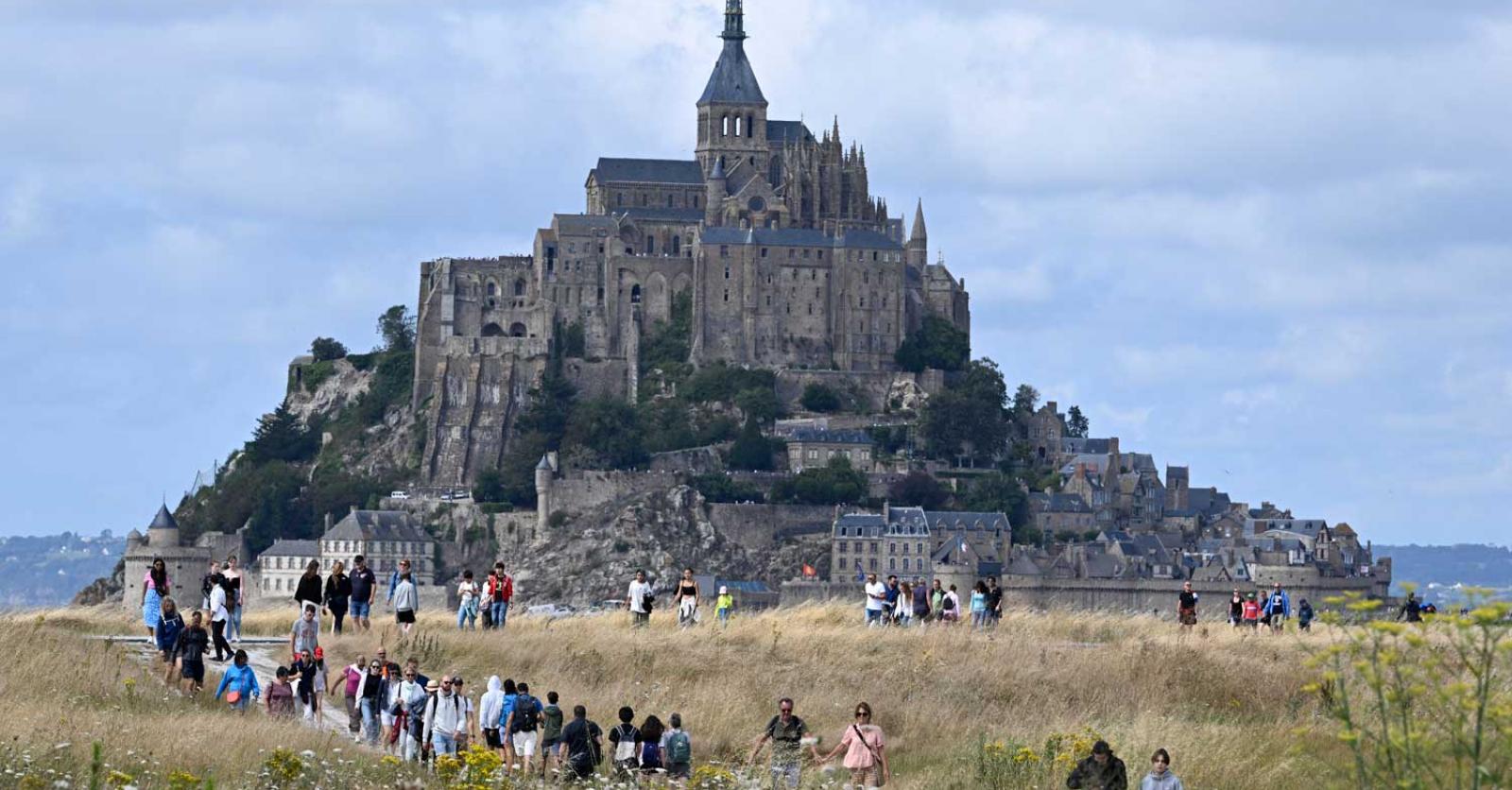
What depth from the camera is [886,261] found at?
110 meters

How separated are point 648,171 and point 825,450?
16.3m

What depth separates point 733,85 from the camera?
118688 millimetres

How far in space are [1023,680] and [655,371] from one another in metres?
78.5

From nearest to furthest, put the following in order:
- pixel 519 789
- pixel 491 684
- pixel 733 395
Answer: pixel 519 789
pixel 491 684
pixel 733 395

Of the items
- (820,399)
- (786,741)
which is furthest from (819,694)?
(820,399)

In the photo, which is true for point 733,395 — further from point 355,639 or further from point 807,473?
point 355,639

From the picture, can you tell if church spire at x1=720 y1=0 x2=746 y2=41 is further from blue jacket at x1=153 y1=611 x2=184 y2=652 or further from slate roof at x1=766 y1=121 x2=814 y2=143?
blue jacket at x1=153 y1=611 x2=184 y2=652

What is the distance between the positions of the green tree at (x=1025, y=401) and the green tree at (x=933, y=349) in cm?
393

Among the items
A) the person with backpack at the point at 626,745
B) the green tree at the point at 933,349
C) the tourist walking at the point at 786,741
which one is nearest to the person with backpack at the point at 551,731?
the person with backpack at the point at 626,745

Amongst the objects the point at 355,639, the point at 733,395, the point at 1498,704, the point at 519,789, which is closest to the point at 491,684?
the point at 519,789

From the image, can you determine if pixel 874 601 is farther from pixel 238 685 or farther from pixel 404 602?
pixel 238 685

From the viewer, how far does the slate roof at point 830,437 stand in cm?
10700

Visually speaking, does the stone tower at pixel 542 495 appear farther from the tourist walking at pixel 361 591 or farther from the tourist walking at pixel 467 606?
the tourist walking at pixel 361 591

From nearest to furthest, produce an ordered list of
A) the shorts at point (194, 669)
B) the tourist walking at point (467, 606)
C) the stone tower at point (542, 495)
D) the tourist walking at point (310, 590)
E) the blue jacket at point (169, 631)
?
the shorts at point (194, 669) → the blue jacket at point (169, 631) → the tourist walking at point (310, 590) → the tourist walking at point (467, 606) → the stone tower at point (542, 495)
